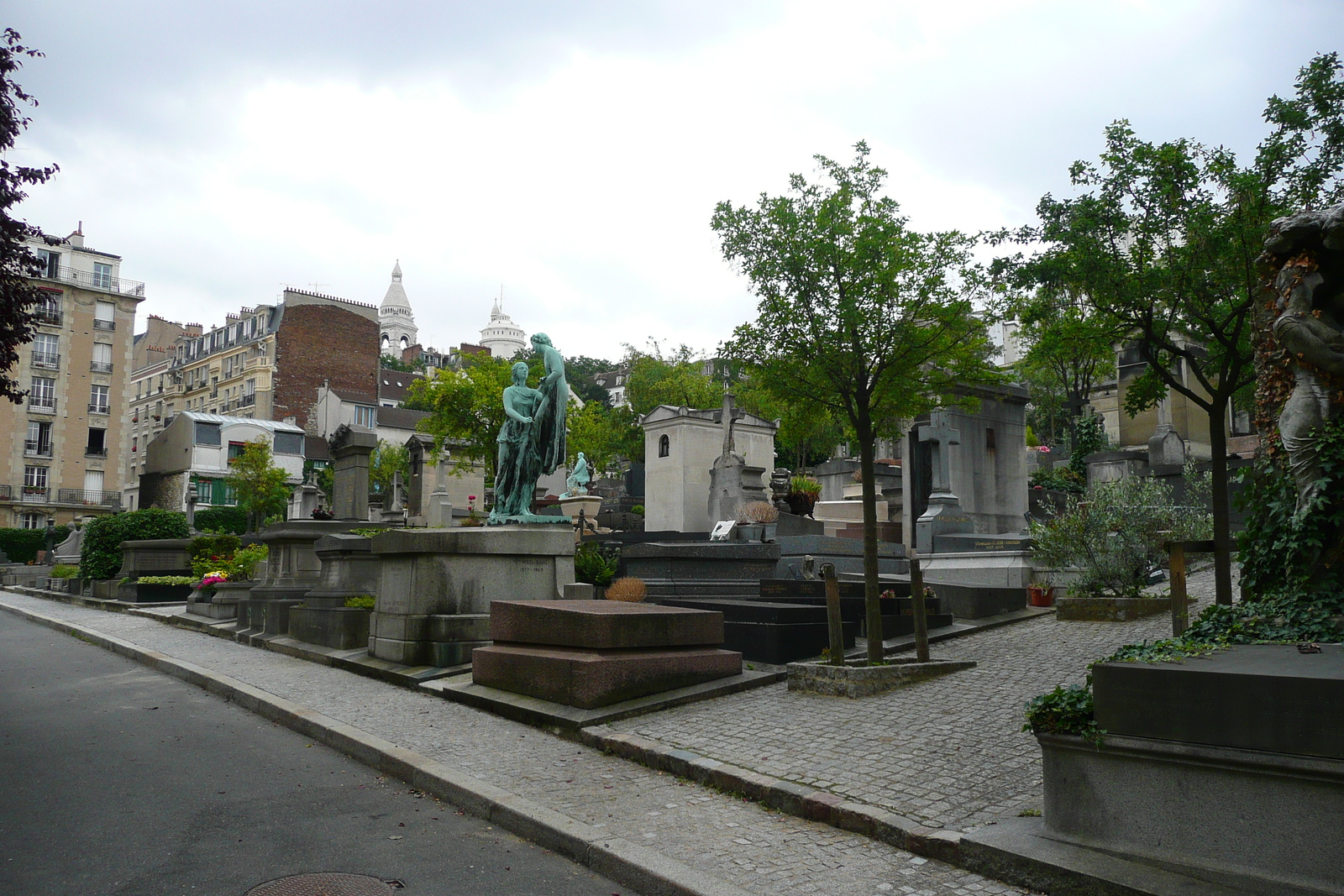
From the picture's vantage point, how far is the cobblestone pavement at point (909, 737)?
5449 millimetres

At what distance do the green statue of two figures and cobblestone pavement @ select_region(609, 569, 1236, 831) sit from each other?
6044 millimetres

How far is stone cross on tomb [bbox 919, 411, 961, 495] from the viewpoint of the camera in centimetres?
2055

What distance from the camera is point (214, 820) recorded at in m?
5.41

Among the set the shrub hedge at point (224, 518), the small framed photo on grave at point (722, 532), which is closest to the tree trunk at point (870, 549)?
the small framed photo on grave at point (722, 532)

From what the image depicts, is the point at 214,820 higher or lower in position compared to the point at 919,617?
lower

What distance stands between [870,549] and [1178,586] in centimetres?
303

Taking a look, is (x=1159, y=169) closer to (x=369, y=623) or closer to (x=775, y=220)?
(x=775, y=220)

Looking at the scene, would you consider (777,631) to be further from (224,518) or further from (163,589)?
(224,518)

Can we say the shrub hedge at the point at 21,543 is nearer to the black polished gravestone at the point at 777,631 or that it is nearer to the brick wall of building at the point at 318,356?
the brick wall of building at the point at 318,356

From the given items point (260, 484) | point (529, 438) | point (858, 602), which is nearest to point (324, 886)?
point (858, 602)

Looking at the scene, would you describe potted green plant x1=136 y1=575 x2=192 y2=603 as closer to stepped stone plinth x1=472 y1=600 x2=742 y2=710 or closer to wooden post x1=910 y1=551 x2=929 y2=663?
stepped stone plinth x1=472 y1=600 x2=742 y2=710

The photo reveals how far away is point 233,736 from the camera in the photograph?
7.89 meters

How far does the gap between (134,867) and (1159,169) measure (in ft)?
38.6

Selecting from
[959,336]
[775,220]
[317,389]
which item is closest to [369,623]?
[775,220]
